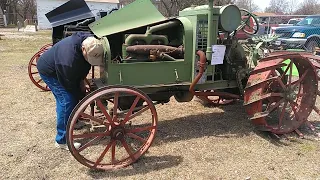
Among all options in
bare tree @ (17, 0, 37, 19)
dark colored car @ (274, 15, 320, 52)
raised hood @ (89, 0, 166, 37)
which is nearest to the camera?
raised hood @ (89, 0, 166, 37)

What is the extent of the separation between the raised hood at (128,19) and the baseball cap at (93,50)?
0.28 m

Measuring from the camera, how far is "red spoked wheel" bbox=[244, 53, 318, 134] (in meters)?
4.00

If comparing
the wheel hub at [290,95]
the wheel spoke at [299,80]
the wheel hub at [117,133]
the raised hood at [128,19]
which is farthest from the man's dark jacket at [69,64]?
the wheel spoke at [299,80]

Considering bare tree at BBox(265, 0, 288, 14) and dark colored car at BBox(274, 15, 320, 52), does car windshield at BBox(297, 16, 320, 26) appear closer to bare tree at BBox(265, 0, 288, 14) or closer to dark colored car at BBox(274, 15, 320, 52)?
dark colored car at BBox(274, 15, 320, 52)

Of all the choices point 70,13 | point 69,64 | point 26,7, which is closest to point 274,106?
point 69,64

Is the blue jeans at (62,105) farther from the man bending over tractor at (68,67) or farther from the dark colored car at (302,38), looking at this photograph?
the dark colored car at (302,38)

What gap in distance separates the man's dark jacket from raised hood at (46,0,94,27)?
2014mm

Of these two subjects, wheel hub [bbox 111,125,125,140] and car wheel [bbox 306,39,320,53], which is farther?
car wheel [bbox 306,39,320,53]

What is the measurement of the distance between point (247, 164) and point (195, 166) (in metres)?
0.59

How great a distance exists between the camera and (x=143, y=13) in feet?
12.5

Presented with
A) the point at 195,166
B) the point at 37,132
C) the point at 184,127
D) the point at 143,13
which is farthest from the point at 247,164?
the point at 37,132

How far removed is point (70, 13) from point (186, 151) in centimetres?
332

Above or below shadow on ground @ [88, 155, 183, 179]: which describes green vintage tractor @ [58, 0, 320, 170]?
above

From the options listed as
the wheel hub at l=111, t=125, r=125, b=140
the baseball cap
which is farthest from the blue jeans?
the wheel hub at l=111, t=125, r=125, b=140
